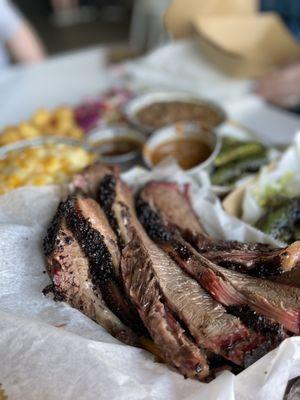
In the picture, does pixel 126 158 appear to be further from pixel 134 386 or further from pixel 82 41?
pixel 82 41

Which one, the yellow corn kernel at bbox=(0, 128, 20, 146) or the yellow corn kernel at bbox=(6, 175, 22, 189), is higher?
the yellow corn kernel at bbox=(6, 175, 22, 189)

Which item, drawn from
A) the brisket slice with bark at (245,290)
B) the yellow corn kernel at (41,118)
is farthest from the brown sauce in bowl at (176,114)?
the brisket slice with bark at (245,290)

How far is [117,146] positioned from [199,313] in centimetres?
127

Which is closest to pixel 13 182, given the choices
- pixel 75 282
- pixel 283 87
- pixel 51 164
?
pixel 51 164

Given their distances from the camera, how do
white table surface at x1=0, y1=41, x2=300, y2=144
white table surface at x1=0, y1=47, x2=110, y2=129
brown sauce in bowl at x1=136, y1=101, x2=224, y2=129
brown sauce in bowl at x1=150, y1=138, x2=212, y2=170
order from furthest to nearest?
1. white table surface at x1=0, y1=47, x2=110, y2=129
2. white table surface at x1=0, y1=41, x2=300, y2=144
3. brown sauce in bowl at x1=136, y1=101, x2=224, y2=129
4. brown sauce in bowl at x1=150, y1=138, x2=212, y2=170

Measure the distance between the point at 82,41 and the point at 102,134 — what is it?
439cm

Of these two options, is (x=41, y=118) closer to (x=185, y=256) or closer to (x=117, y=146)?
(x=117, y=146)

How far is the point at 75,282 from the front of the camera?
4.15 feet

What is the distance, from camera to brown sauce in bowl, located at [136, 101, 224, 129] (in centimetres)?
234

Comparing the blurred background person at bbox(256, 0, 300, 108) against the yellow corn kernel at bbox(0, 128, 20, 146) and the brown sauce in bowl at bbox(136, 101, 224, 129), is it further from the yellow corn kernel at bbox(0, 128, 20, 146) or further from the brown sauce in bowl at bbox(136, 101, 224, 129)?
the yellow corn kernel at bbox(0, 128, 20, 146)

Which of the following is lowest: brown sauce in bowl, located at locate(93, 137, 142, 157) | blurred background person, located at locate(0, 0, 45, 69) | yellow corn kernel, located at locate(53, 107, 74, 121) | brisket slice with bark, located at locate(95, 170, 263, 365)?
brown sauce in bowl, located at locate(93, 137, 142, 157)

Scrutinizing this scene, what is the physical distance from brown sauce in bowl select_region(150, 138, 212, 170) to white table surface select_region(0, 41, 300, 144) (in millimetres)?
481

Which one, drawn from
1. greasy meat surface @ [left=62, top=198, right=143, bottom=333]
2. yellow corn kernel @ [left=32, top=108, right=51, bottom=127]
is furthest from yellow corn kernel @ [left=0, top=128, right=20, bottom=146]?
greasy meat surface @ [left=62, top=198, right=143, bottom=333]

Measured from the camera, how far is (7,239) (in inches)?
54.4
